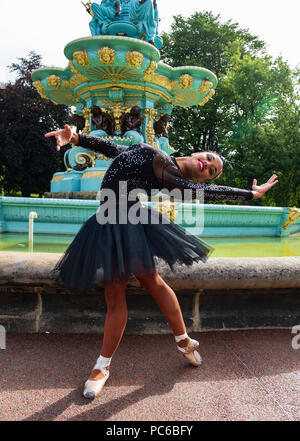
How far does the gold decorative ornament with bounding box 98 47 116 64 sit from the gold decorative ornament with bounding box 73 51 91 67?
0.42 metres

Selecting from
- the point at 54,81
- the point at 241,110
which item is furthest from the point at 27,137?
the point at 241,110

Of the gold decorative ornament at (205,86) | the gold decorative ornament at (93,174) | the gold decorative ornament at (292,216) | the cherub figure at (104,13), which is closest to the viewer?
the gold decorative ornament at (292,216)

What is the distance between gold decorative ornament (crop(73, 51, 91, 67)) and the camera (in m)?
8.30

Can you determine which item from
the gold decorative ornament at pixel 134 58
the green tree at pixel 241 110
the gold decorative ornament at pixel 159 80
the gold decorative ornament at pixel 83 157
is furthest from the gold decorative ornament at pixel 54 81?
the green tree at pixel 241 110

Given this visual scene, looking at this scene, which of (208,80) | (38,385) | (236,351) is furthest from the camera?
(208,80)

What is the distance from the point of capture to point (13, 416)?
5.56 ft

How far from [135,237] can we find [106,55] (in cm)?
743

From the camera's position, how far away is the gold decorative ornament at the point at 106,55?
8047 mm

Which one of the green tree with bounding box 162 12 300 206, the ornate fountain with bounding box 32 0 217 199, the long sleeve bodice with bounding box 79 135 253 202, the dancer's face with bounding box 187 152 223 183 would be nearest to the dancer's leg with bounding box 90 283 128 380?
the long sleeve bodice with bounding box 79 135 253 202

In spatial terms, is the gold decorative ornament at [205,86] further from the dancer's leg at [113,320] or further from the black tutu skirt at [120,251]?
the dancer's leg at [113,320]

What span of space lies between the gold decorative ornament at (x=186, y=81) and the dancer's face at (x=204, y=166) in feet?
27.7
